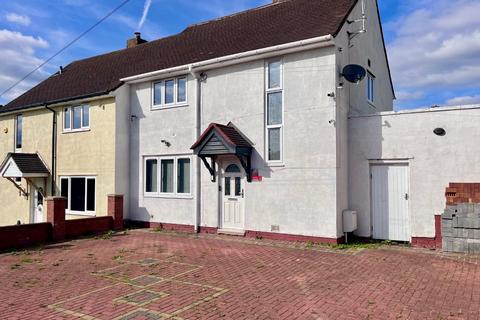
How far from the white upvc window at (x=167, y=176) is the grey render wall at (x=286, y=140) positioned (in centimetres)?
25

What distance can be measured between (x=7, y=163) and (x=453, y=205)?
17481 mm

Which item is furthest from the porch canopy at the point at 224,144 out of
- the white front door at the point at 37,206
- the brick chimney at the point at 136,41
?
the brick chimney at the point at 136,41

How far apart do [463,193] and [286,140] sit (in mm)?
4698

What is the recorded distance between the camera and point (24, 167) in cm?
1691

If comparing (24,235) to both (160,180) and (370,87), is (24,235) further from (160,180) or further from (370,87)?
(370,87)

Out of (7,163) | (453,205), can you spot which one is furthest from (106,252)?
(7,163)

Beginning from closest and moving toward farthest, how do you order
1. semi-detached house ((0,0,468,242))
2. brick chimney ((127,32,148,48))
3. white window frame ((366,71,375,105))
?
semi-detached house ((0,0,468,242)) → white window frame ((366,71,375,105)) → brick chimney ((127,32,148,48))

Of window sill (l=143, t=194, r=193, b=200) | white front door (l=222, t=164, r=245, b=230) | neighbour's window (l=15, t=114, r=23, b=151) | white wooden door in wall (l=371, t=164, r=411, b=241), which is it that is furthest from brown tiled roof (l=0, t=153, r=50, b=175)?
white wooden door in wall (l=371, t=164, r=411, b=241)

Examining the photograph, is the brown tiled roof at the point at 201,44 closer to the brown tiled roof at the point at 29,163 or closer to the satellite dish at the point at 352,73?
the satellite dish at the point at 352,73

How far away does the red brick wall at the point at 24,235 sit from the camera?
10.8m

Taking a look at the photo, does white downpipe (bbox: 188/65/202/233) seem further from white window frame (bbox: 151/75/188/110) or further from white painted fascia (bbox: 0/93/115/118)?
white painted fascia (bbox: 0/93/115/118)

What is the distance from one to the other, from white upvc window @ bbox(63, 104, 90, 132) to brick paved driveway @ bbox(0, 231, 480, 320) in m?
6.99

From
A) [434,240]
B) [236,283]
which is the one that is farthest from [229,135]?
[434,240]

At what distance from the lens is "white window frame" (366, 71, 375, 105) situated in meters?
14.3
